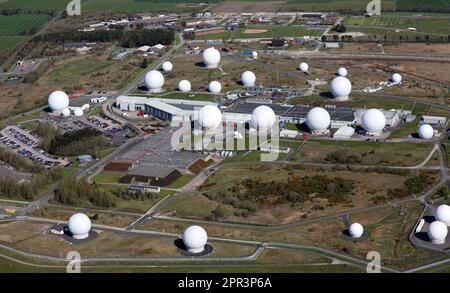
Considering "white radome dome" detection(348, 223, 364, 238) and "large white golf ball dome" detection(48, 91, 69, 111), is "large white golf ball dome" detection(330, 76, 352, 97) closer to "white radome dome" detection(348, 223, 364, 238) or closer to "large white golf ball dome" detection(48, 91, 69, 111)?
Result: "large white golf ball dome" detection(48, 91, 69, 111)

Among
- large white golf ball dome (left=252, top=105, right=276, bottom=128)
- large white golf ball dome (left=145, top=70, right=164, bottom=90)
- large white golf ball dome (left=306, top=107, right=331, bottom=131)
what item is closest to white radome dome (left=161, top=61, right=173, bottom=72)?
large white golf ball dome (left=145, top=70, right=164, bottom=90)

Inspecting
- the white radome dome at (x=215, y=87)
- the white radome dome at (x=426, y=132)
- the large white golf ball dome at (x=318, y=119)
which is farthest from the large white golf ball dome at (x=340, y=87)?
the white radome dome at (x=426, y=132)

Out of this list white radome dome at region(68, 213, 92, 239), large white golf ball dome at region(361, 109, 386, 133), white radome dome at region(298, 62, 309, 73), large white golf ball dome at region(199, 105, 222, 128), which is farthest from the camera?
white radome dome at region(298, 62, 309, 73)

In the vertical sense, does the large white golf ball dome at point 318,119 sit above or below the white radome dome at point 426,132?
above

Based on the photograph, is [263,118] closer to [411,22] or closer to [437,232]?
[437,232]

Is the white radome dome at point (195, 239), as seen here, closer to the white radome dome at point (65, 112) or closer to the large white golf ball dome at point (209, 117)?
the large white golf ball dome at point (209, 117)

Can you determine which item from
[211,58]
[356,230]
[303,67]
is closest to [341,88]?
[303,67]
